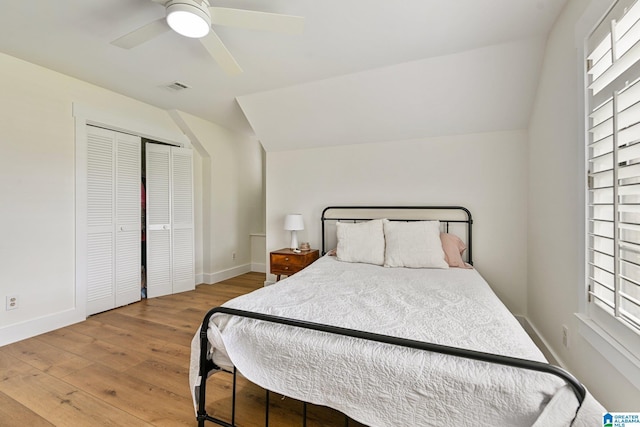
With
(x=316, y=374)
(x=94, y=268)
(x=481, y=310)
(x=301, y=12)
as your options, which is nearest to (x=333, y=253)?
(x=481, y=310)

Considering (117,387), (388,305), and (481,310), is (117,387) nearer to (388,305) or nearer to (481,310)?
(388,305)

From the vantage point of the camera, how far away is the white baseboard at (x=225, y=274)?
425 cm

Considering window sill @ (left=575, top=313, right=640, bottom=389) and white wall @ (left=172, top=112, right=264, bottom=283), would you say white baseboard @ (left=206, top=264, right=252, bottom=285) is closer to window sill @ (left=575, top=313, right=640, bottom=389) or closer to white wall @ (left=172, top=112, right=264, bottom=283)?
white wall @ (left=172, top=112, right=264, bottom=283)

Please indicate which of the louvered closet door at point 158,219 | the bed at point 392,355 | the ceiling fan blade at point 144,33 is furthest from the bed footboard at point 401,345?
the louvered closet door at point 158,219

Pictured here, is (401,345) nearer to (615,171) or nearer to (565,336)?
(615,171)

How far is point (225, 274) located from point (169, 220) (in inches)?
50.5

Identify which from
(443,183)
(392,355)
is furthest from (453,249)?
(392,355)

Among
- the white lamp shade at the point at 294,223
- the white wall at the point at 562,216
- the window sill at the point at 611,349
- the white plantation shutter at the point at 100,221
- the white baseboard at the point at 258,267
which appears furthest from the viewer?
the white baseboard at the point at 258,267

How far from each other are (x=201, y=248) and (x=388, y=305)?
352 centimetres

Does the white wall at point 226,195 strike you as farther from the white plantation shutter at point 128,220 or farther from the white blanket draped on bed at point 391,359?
the white blanket draped on bed at point 391,359

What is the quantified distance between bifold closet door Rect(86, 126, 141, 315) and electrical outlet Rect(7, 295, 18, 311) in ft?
1.86

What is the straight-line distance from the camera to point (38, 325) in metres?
2.56

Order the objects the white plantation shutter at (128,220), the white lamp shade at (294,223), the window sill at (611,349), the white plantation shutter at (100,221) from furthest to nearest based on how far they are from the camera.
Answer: the white lamp shade at (294,223) < the white plantation shutter at (128,220) < the white plantation shutter at (100,221) < the window sill at (611,349)

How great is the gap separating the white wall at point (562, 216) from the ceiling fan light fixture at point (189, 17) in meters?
2.19
